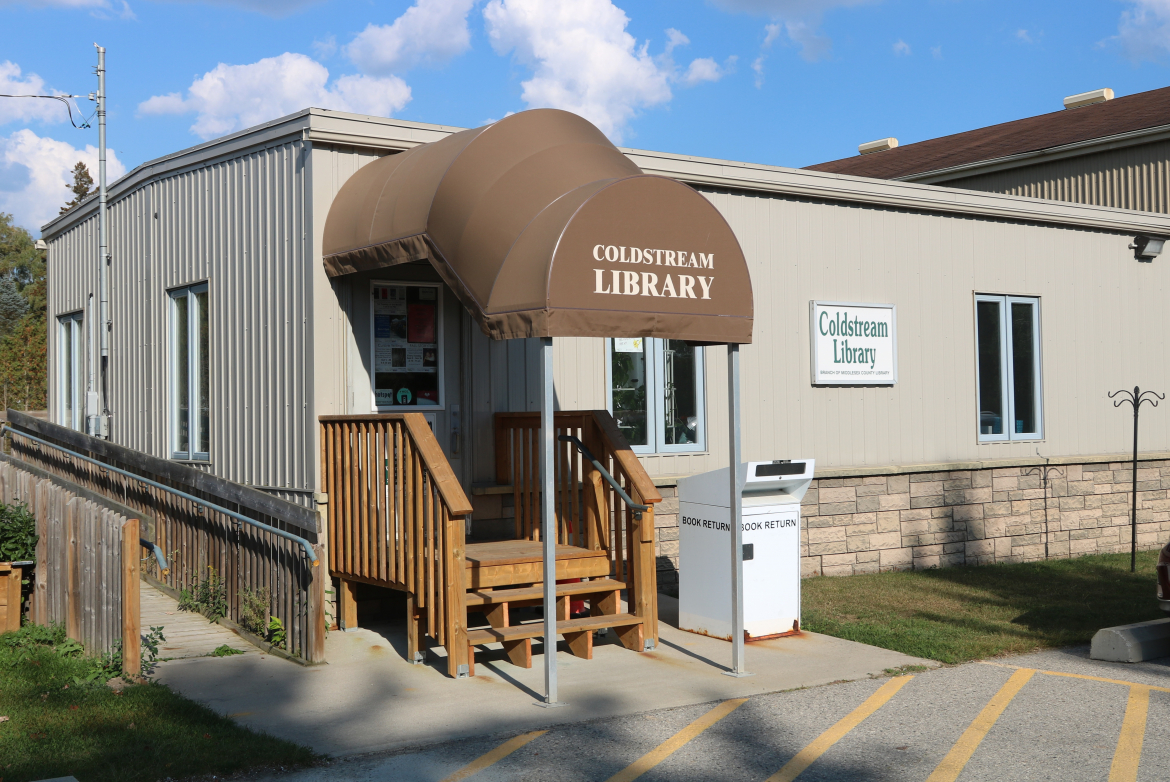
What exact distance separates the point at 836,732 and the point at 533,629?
7.36 feet

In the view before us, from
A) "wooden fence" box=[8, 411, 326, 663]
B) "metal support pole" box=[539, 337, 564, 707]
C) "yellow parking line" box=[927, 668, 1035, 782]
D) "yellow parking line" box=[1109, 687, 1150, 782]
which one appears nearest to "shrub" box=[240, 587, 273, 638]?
"wooden fence" box=[8, 411, 326, 663]

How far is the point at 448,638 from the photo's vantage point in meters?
7.26

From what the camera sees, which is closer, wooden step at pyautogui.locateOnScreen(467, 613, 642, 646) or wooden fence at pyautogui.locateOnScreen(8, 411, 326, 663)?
wooden step at pyautogui.locateOnScreen(467, 613, 642, 646)

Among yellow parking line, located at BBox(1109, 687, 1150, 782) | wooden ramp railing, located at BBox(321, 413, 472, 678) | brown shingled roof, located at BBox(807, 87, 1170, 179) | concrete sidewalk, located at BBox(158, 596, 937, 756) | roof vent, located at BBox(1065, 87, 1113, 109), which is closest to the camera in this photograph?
yellow parking line, located at BBox(1109, 687, 1150, 782)

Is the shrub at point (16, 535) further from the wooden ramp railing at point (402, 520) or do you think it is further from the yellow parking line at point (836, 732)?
the yellow parking line at point (836, 732)

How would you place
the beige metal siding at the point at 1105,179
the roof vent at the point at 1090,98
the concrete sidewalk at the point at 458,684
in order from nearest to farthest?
the concrete sidewalk at the point at 458,684, the beige metal siding at the point at 1105,179, the roof vent at the point at 1090,98

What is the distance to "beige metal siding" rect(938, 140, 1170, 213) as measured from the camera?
18.5 m

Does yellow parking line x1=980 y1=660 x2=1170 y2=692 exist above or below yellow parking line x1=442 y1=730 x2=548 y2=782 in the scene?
below

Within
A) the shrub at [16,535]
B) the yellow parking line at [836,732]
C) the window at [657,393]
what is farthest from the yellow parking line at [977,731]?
the shrub at [16,535]

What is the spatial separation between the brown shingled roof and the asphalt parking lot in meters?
14.2

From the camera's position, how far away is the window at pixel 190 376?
10.5 m

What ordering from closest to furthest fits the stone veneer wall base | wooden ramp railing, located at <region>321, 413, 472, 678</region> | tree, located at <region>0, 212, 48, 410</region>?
1. wooden ramp railing, located at <region>321, 413, 472, 678</region>
2. the stone veneer wall base
3. tree, located at <region>0, 212, 48, 410</region>

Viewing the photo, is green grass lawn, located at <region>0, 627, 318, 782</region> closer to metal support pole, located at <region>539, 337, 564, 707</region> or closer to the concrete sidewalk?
the concrete sidewalk

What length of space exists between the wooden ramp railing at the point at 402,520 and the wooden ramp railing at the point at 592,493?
149 centimetres
